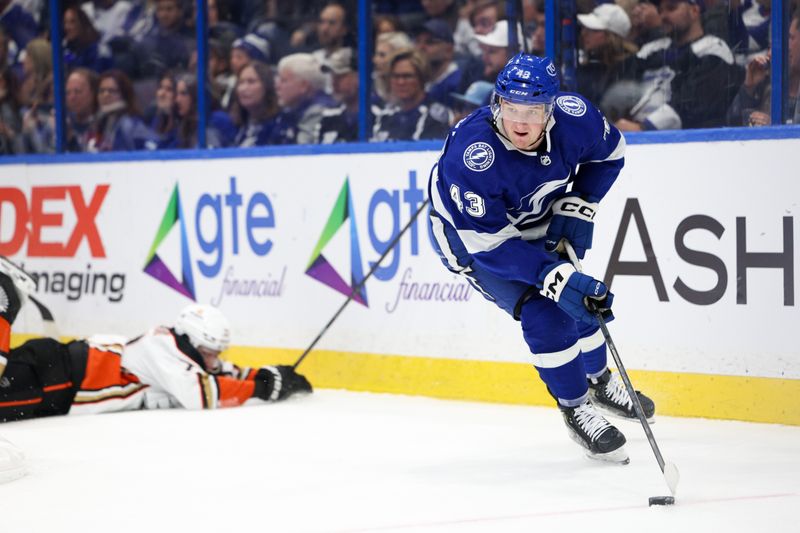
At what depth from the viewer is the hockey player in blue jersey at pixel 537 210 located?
3893 millimetres

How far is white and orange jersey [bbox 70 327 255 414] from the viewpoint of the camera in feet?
17.9

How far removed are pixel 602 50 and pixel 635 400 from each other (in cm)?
206

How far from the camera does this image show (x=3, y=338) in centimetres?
431

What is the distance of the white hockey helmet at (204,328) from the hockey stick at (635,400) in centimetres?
182

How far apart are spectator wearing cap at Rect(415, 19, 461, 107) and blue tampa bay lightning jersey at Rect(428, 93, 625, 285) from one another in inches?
67.7

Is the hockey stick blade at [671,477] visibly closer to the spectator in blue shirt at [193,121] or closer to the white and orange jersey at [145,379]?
the white and orange jersey at [145,379]

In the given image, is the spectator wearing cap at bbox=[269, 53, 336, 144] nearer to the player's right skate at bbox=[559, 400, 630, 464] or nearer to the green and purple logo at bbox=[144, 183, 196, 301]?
the green and purple logo at bbox=[144, 183, 196, 301]

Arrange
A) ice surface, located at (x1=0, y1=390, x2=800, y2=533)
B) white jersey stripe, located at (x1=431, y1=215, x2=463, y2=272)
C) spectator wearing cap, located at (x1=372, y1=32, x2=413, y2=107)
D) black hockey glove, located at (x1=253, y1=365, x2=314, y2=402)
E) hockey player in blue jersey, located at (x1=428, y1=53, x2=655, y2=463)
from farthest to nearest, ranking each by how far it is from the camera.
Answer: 1. spectator wearing cap, located at (x1=372, y1=32, x2=413, y2=107)
2. black hockey glove, located at (x1=253, y1=365, x2=314, y2=402)
3. white jersey stripe, located at (x1=431, y1=215, x2=463, y2=272)
4. hockey player in blue jersey, located at (x1=428, y1=53, x2=655, y2=463)
5. ice surface, located at (x1=0, y1=390, x2=800, y2=533)

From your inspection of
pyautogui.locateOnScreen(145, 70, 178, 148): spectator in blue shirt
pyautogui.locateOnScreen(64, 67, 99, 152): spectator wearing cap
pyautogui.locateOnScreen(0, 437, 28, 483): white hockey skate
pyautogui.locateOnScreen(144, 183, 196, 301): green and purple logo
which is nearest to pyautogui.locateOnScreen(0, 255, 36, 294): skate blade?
pyautogui.locateOnScreen(0, 437, 28, 483): white hockey skate

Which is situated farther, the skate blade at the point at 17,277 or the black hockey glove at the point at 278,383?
the black hockey glove at the point at 278,383

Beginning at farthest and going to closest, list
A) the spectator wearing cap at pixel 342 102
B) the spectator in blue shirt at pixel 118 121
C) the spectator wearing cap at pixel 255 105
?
the spectator in blue shirt at pixel 118 121 < the spectator wearing cap at pixel 255 105 < the spectator wearing cap at pixel 342 102

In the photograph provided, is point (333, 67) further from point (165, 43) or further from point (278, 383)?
point (278, 383)

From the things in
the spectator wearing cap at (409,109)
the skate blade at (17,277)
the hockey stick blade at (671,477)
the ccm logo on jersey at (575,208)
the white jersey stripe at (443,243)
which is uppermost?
the spectator wearing cap at (409,109)

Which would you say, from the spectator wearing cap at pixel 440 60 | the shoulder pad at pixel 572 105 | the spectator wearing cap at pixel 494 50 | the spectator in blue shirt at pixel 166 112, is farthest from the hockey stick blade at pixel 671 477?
the spectator in blue shirt at pixel 166 112
